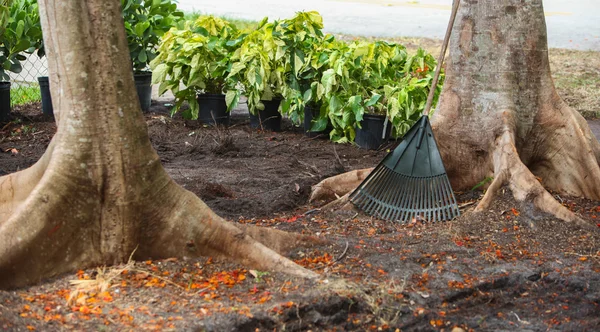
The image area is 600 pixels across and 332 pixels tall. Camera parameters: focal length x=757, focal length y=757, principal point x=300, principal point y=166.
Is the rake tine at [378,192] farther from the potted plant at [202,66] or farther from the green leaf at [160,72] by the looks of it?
the green leaf at [160,72]

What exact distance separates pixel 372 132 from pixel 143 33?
287 cm

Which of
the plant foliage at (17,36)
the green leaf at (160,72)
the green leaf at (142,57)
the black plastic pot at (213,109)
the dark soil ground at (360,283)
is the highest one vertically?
the plant foliage at (17,36)

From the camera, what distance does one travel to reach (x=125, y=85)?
128 inches

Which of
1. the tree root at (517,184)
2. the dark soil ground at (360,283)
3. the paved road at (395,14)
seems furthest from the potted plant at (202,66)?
the paved road at (395,14)

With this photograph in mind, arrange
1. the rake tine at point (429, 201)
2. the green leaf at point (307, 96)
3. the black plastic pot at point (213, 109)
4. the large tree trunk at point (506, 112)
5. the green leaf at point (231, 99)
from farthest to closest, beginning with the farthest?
the black plastic pot at point (213, 109) → the green leaf at point (231, 99) → the green leaf at point (307, 96) → the large tree trunk at point (506, 112) → the rake tine at point (429, 201)

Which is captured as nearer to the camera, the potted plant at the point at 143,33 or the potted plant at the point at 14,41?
the potted plant at the point at 14,41

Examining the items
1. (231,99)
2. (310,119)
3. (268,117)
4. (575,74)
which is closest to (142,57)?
(231,99)

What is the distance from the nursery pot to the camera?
7164mm

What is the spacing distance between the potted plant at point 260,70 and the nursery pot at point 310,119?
1.01 feet

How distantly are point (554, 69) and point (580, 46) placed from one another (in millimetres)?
3028

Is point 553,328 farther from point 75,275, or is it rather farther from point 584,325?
point 75,275

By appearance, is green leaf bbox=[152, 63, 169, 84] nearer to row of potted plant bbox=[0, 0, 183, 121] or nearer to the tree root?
row of potted plant bbox=[0, 0, 183, 121]

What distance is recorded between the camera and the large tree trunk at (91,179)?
3.15m

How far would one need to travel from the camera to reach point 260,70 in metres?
6.96
